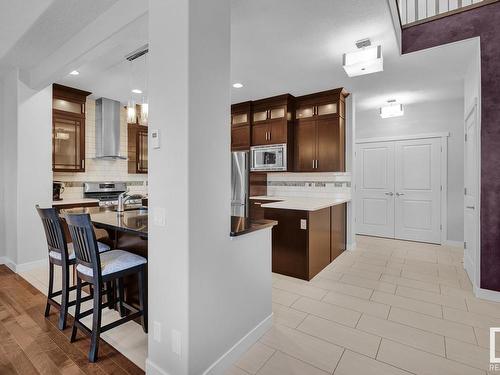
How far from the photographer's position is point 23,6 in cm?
241

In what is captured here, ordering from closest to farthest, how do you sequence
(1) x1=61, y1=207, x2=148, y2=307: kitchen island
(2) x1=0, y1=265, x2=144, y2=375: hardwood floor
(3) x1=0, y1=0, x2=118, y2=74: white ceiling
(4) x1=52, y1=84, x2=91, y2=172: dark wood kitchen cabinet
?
(2) x1=0, y1=265, x2=144, y2=375: hardwood floor
(1) x1=61, y1=207, x2=148, y2=307: kitchen island
(3) x1=0, y1=0, x2=118, y2=74: white ceiling
(4) x1=52, y1=84, x2=91, y2=172: dark wood kitchen cabinet

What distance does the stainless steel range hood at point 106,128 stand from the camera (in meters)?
4.95

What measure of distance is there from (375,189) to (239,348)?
514 cm

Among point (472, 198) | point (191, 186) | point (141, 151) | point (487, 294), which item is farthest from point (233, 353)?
point (141, 151)

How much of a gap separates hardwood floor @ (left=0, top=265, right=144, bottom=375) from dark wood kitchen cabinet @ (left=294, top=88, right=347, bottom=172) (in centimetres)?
390

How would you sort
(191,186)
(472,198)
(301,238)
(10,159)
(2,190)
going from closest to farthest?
(191,186), (472,198), (301,238), (10,159), (2,190)

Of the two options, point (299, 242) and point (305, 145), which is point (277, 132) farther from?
point (299, 242)

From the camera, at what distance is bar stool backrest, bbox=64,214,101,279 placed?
6.06 ft

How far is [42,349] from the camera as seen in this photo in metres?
2.01

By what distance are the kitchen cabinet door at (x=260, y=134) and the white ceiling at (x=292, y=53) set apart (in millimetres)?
573

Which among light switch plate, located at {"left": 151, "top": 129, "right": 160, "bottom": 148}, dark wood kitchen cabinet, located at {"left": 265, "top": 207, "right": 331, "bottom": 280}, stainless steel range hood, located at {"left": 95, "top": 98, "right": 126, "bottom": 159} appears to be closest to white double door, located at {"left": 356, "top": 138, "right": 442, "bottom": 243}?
dark wood kitchen cabinet, located at {"left": 265, "top": 207, "right": 331, "bottom": 280}

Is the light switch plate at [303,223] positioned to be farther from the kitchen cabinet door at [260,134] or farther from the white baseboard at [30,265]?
the white baseboard at [30,265]

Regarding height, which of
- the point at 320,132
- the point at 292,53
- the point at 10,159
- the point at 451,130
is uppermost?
the point at 292,53

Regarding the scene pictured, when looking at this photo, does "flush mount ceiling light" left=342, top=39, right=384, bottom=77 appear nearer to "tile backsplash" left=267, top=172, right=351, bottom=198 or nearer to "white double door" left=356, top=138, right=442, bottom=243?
"tile backsplash" left=267, top=172, right=351, bottom=198
